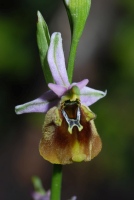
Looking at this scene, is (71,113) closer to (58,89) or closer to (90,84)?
(58,89)

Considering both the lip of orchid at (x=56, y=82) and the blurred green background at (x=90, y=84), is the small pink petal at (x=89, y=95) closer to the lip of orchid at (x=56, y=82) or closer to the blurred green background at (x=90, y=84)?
the lip of orchid at (x=56, y=82)

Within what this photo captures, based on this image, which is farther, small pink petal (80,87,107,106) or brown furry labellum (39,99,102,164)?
small pink petal (80,87,107,106)

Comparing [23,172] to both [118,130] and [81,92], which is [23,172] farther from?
[81,92]

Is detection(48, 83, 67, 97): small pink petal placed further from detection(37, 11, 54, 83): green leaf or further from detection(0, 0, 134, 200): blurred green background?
detection(0, 0, 134, 200): blurred green background

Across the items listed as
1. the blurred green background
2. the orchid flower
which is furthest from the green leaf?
the blurred green background

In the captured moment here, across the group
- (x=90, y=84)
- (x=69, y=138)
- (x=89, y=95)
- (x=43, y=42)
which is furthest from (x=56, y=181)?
(x=90, y=84)

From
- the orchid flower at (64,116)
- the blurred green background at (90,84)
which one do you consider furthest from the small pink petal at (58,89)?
the blurred green background at (90,84)

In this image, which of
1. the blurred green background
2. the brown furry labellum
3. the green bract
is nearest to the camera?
the brown furry labellum
